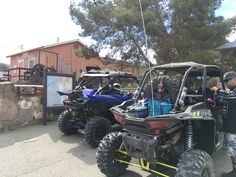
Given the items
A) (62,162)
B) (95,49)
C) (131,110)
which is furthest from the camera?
(95,49)

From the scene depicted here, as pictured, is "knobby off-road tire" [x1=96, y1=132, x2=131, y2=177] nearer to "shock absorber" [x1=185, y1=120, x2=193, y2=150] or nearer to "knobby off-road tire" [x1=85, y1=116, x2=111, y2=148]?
"shock absorber" [x1=185, y1=120, x2=193, y2=150]

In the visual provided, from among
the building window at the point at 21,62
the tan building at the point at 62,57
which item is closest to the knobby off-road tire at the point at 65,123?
the tan building at the point at 62,57

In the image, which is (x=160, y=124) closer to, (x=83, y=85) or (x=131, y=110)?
(x=131, y=110)

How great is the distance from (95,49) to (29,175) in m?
11.9

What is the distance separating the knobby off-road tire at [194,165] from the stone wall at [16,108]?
6.91 metres

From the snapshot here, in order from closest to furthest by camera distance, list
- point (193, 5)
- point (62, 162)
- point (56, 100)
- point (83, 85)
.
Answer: point (62, 162) → point (83, 85) → point (56, 100) → point (193, 5)

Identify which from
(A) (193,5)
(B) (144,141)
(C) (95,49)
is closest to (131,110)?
(B) (144,141)

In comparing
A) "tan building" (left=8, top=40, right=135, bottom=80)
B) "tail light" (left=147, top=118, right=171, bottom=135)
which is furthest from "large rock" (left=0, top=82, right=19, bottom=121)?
"tan building" (left=8, top=40, right=135, bottom=80)

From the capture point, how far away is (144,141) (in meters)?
3.97

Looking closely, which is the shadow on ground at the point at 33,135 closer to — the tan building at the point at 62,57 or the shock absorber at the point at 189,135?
the shock absorber at the point at 189,135

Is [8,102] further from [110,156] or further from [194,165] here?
[194,165]

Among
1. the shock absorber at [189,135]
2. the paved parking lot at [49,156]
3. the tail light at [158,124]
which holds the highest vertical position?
the tail light at [158,124]

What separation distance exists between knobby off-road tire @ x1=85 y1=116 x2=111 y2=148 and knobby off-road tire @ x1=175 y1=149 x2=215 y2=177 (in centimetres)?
336

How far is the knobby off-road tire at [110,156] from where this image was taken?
4.62 metres
